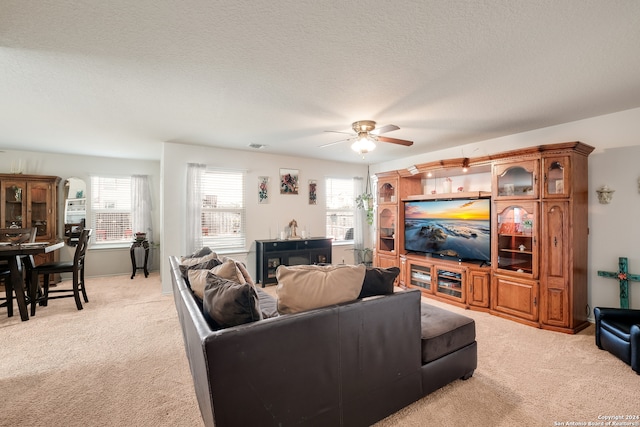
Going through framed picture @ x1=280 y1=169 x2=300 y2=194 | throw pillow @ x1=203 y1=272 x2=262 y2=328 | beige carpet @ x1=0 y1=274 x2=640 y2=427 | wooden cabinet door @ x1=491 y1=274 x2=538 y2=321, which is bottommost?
beige carpet @ x1=0 y1=274 x2=640 y2=427

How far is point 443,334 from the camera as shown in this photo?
84.4 inches

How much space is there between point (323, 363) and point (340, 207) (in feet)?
17.0

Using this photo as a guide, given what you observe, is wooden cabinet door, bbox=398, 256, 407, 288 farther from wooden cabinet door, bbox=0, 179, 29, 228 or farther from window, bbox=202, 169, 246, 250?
wooden cabinet door, bbox=0, 179, 29, 228

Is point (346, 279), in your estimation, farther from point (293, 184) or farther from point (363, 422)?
point (293, 184)

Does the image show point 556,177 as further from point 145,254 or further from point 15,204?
point 15,204

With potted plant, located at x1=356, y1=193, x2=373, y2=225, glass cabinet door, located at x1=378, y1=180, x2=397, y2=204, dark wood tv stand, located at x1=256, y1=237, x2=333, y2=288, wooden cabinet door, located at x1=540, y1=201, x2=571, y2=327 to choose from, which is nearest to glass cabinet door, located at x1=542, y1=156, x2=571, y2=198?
wooden cabinet door, located at x1=540, y1=201, x2=571, y2=327

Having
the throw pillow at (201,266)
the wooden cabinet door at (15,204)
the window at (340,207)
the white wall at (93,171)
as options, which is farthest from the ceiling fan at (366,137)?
the wooden cabinet door at (15,204)

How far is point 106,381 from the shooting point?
226cm

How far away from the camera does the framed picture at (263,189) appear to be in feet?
18.3

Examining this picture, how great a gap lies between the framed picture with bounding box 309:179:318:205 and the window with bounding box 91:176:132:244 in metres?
4.00

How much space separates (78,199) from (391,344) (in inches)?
268

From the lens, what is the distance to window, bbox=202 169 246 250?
17.1 feet

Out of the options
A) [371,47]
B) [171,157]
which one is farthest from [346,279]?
[171,157]

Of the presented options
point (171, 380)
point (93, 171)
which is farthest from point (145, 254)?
point (171, 380)
